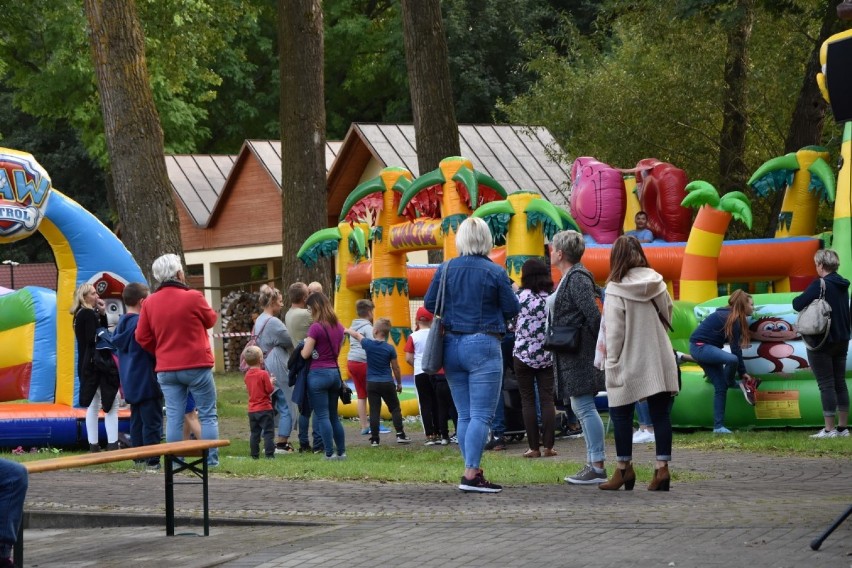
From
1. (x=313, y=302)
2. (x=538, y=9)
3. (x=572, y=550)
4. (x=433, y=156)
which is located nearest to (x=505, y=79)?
(x=538, y=9)

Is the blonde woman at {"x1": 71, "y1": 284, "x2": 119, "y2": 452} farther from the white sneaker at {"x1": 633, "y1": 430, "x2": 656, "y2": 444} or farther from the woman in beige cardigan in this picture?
the woman in beige cardigan

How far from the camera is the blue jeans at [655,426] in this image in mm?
9719

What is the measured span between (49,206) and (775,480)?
920 cm

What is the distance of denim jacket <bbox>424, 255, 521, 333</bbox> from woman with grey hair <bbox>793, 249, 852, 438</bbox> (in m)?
5.28

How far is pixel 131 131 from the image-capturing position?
17953mm

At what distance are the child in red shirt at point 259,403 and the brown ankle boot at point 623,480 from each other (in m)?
4.49

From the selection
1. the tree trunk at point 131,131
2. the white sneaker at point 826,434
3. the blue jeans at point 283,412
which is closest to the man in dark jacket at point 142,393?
the blue jeans at point 283,412

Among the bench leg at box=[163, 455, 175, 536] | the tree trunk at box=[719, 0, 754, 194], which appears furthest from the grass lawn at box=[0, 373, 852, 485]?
the tree trunk at box=[719, 0, 754, 194]

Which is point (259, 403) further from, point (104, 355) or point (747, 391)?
point (747, 391)

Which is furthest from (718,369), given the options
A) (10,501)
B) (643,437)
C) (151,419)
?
(10,501)

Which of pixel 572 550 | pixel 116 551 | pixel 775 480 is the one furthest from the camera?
pixel 775 480

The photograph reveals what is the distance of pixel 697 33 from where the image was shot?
28547 millimetres

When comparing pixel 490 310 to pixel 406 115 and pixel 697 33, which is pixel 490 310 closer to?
pixel 697 33

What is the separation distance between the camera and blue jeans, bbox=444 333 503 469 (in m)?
9.91
